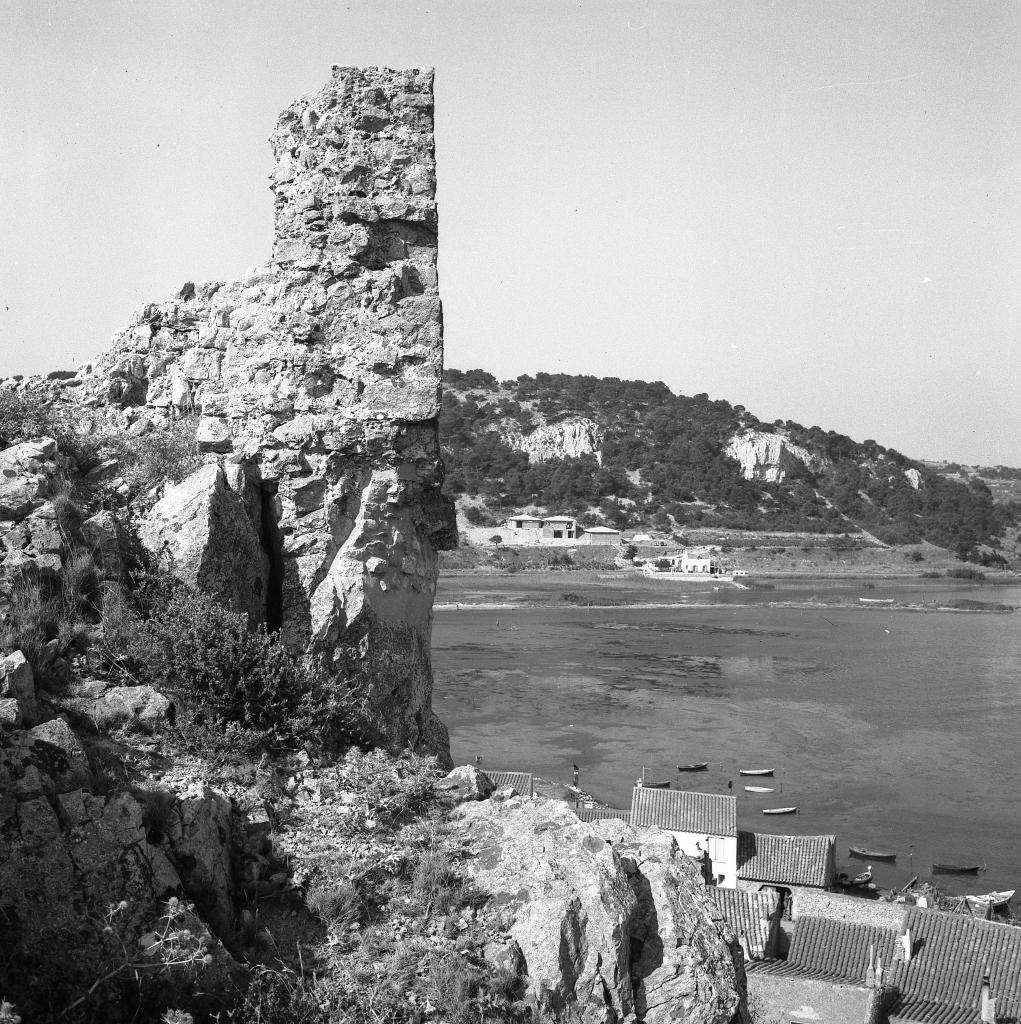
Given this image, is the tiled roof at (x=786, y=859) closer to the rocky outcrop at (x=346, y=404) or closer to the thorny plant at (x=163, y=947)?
the rocky outcrop at (x=346, y=404)

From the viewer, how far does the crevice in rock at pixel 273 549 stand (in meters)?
7.39

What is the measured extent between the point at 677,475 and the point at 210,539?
124 metres

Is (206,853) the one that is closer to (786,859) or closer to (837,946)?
(837,946)

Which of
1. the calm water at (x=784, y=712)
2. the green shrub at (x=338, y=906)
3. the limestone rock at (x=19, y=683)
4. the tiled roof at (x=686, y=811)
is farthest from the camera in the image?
the calm water at (x=784, y=712)

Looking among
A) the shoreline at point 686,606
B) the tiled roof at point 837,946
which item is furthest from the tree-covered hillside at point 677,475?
the tiled roof at point 837,946

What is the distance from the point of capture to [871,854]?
939 inches

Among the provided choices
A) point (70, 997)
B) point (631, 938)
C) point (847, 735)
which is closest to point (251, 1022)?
point (70, 997)

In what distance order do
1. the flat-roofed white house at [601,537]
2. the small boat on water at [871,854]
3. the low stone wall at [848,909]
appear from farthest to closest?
the flat-roofed white house at [601,537] → the small boat on water at [871,854] → the low stone wall at [848,909]

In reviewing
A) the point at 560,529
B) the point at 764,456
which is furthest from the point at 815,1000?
the point at 764,456

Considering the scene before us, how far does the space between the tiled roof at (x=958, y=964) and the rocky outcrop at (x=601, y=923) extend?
12.6 metres

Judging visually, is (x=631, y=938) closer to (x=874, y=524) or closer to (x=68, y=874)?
(x=68, y=874)

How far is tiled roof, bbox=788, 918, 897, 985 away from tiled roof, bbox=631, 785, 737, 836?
11.4 feet

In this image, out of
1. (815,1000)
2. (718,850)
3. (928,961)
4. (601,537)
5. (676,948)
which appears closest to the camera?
(676,948)

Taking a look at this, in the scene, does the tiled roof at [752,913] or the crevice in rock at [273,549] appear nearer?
the crevice in rock at [273,549]
